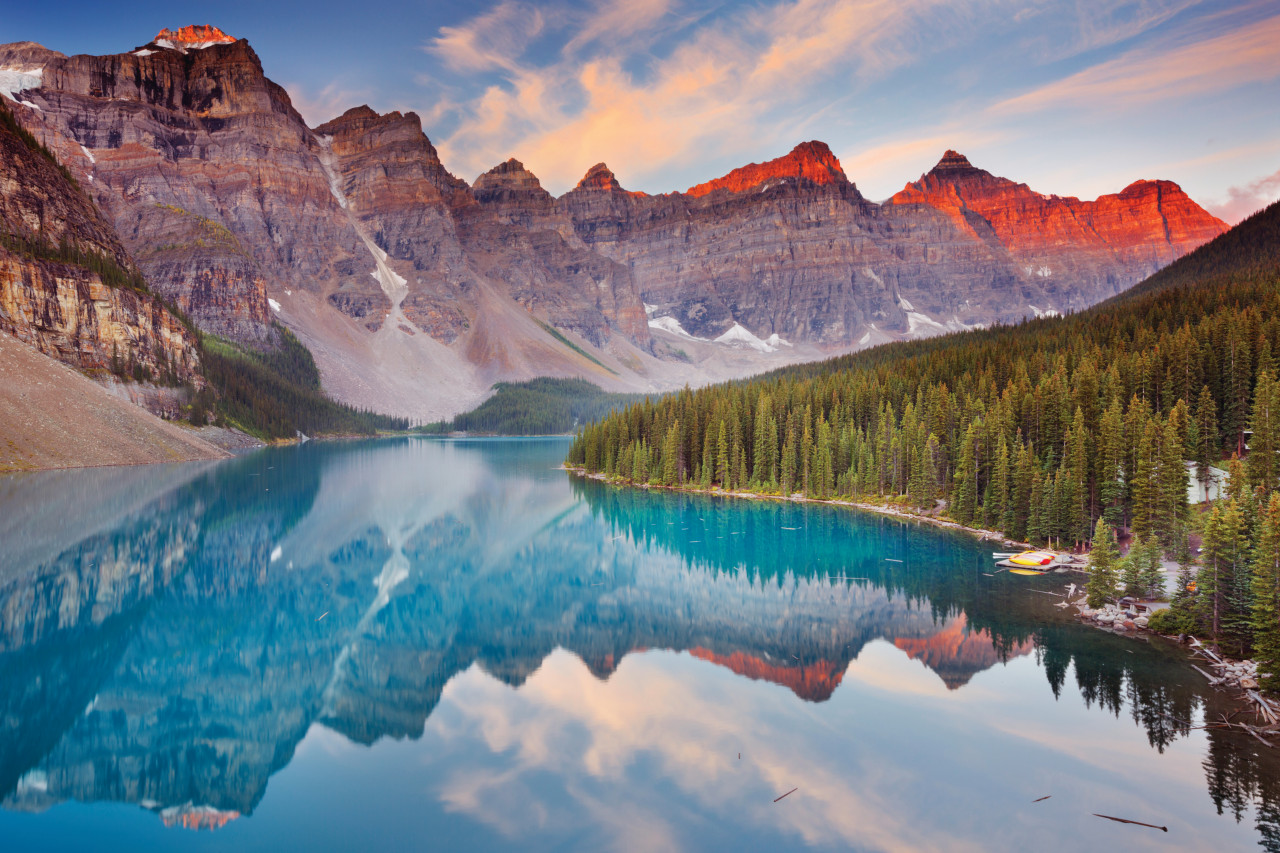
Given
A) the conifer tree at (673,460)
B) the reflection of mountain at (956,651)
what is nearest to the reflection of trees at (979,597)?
the reflection of mountain at (956,651)

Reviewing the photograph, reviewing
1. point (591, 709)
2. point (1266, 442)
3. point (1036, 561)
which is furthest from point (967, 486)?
point (591, 709)

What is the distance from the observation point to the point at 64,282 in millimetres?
110500

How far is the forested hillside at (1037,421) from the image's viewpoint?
148ft

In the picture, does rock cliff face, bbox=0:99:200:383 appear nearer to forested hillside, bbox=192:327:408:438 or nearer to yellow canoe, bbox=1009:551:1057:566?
forested hillside, bbox=192:327:408:438

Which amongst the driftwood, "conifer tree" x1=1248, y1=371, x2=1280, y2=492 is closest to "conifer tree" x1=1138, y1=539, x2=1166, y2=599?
"conifer tree" x1=1248, y1=371, x2=1280, y2=492

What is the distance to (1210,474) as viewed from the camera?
45.9 meters

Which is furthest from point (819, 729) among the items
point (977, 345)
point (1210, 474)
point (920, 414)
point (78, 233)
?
point (78, 233)

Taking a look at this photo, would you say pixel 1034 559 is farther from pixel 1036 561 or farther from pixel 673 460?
pixel 673 460

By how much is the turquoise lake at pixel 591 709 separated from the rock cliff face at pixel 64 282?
75.0 meters

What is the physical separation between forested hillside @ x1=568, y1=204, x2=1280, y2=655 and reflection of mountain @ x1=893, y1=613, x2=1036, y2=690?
38.3ft

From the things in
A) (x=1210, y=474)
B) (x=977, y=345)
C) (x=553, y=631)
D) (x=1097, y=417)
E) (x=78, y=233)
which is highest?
(x=78, y=233)

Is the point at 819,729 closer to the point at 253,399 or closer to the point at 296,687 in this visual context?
the point at 296,687

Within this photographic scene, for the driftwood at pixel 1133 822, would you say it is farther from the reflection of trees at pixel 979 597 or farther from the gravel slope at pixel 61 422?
the gravel slope at pixel 61 422

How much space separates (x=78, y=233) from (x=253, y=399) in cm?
4802
